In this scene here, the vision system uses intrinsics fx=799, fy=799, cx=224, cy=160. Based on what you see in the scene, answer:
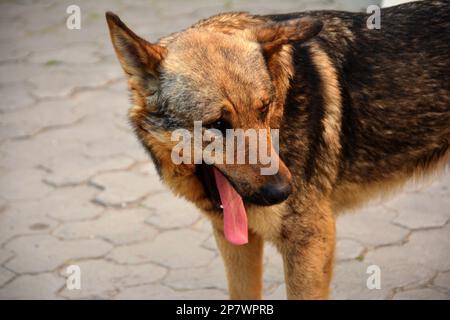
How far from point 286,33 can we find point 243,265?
1.35 metres

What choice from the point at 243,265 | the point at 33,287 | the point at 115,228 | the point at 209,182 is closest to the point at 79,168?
the point at 115,228

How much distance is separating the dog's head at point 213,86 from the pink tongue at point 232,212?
2.0 inches

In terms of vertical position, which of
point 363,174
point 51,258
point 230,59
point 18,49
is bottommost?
point 51,258

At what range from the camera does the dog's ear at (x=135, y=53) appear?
338cm

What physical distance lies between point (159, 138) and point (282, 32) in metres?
0.76

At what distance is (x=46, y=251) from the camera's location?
5.14 metres

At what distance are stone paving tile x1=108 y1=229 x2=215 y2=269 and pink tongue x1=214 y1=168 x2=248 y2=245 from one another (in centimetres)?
119

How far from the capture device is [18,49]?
331 inches

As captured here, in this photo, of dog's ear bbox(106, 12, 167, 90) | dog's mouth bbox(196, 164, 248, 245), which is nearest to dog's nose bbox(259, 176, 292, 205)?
dog's mouth bbox(196, 164, 248, 245)

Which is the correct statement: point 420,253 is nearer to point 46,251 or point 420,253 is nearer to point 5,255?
point 46,251

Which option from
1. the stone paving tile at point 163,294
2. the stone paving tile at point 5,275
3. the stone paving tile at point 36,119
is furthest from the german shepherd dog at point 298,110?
the stone paving tile at point 36,119

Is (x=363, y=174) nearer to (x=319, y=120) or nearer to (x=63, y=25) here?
(x=319, y=120)

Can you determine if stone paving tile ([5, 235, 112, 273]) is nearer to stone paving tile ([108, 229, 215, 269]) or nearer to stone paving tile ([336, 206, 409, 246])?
stone paving tile ([108, 229, 215, 269])
